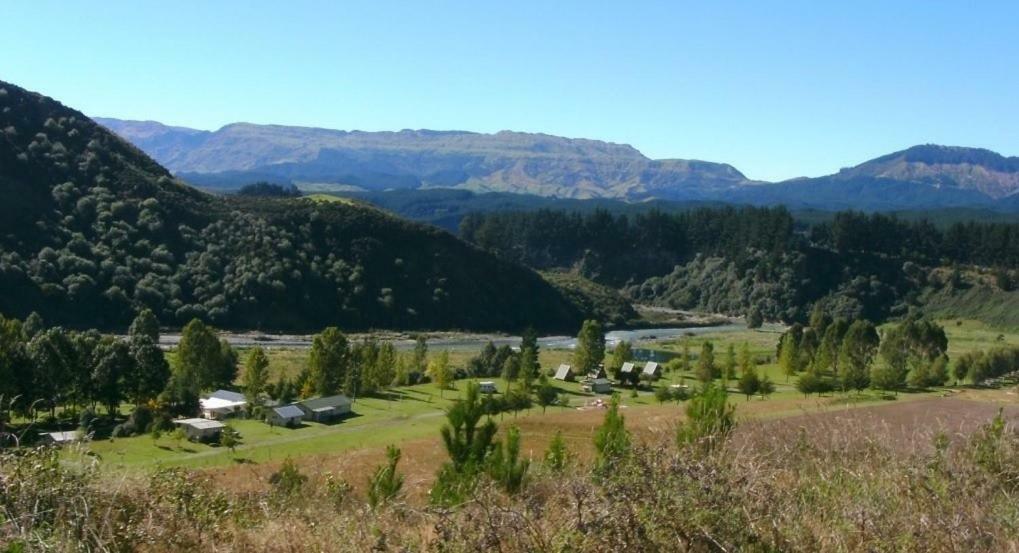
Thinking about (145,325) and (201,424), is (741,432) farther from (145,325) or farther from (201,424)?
(145,325)

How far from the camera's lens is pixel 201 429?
105ft

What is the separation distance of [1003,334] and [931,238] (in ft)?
103

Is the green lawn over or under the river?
over

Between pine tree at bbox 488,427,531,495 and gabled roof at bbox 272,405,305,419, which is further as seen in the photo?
gabled roof at bbox 272,405,305,419

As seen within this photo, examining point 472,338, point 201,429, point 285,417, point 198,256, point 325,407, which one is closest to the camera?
point 201,429

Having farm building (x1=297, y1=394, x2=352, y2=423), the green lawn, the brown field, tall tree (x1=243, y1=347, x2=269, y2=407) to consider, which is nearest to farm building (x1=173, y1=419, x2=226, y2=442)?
the green lawn

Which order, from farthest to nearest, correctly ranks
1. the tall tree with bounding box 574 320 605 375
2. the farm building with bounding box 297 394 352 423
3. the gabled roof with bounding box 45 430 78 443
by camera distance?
the tall tree with bounding box 574 320 605 375 < the farm building with bounding box 297 394 352 423 < the gabled roof with bounding box 45 430 78 443

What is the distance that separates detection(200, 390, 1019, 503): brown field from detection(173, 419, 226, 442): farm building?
10.2m

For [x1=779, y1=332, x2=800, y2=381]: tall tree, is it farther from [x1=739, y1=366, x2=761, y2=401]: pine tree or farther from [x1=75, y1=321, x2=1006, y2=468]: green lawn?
[x1=739, y1=366, x2=761, y2=401]: pine tree

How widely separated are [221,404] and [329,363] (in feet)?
20.2

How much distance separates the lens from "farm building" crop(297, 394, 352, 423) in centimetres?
3697

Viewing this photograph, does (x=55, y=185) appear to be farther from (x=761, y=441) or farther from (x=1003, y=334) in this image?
(x=1003, y=334)

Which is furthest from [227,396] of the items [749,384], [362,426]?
[749,384]

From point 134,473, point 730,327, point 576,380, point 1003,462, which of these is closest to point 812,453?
point 1003,462
